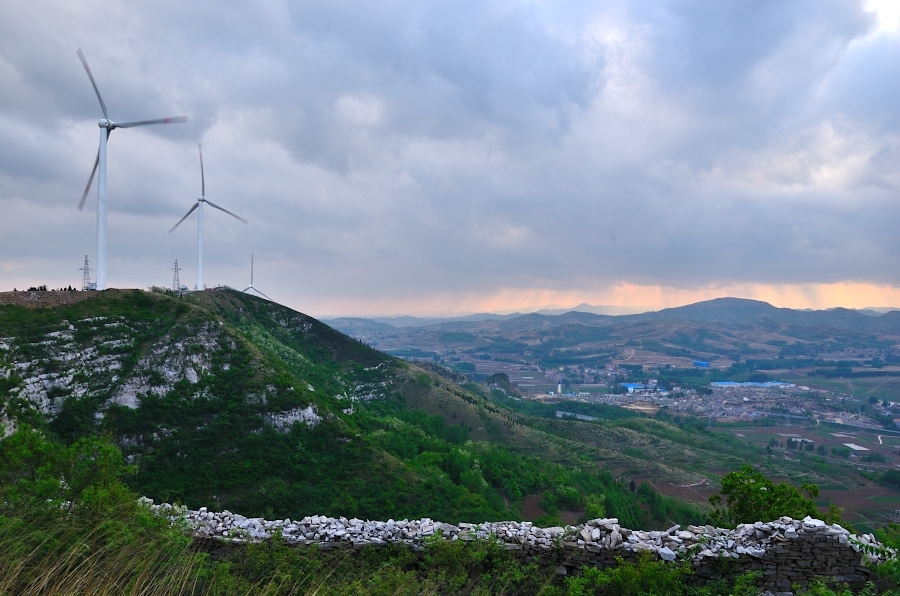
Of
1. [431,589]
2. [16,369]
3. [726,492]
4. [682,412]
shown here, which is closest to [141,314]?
[16,369]

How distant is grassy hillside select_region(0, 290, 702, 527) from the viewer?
2659cm

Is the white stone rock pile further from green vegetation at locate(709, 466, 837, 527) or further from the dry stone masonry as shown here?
green vegetation at locate(709, 466, 837, 527)

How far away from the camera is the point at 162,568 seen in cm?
823

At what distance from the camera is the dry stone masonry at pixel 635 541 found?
12.5 meters

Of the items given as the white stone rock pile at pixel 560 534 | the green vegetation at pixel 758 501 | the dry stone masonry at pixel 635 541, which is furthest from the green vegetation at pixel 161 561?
the green vegetation at pixel 758 501

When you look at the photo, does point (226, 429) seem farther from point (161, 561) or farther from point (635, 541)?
point (635, 541)

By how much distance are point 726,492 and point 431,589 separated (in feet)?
37.2

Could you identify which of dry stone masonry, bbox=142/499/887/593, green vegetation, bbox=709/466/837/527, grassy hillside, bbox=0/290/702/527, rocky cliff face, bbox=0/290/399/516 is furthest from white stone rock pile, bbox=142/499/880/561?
rocky cliff face, bbox=0/290/399/516

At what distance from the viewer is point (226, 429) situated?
30.3 metres

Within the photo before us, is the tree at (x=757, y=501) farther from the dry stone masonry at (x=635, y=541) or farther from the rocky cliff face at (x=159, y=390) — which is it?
the rocky cliff face at (x=159, y=390)

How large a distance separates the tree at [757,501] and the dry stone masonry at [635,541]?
2185mm

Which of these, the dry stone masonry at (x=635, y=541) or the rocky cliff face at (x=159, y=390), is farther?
the rocky cliff face at (x=159, y=390)

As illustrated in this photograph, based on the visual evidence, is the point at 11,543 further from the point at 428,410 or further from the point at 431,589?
the point at 428,410

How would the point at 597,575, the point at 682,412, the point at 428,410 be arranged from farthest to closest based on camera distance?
the point at 682,412 < the point at 428,410 < the point at 597,575
